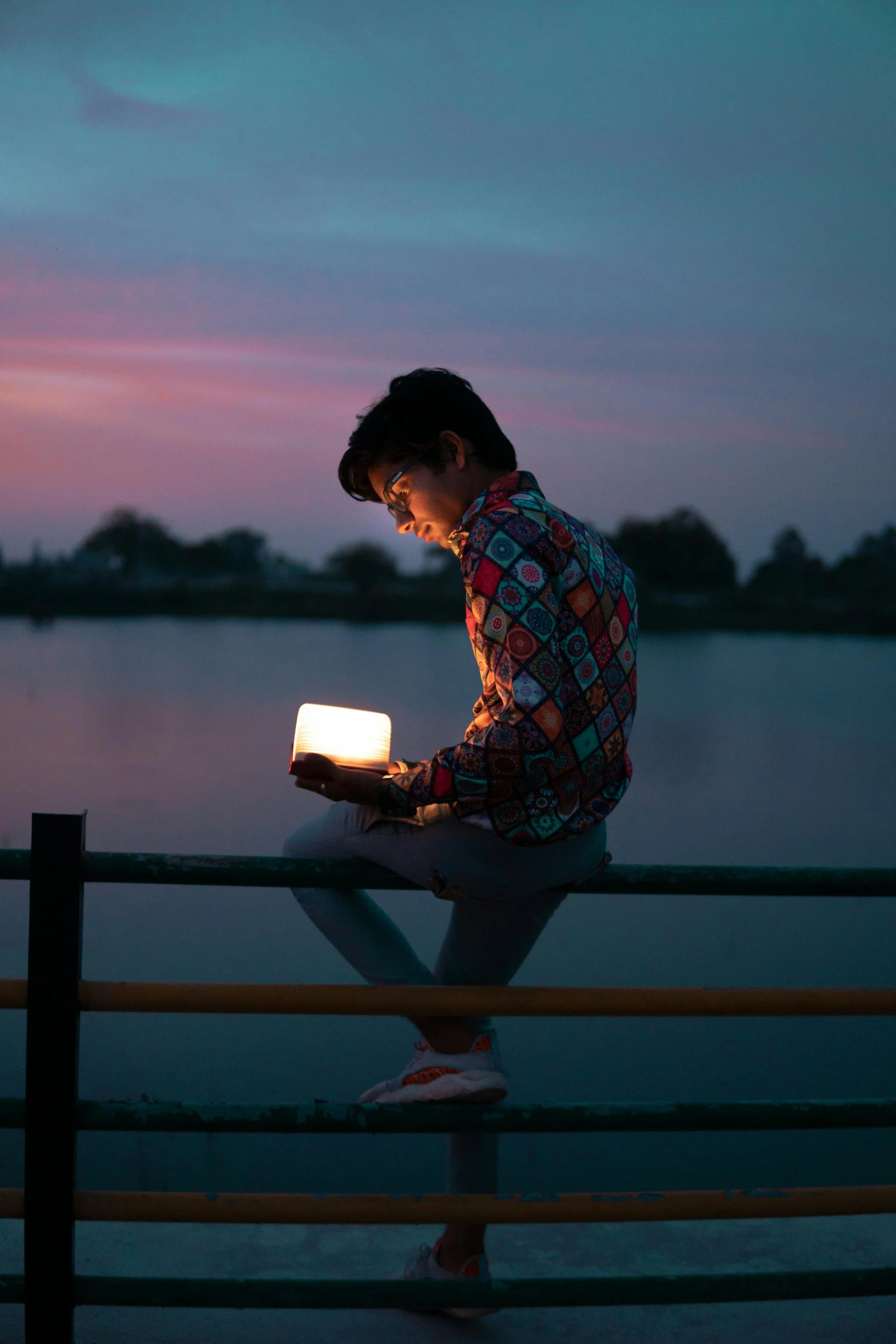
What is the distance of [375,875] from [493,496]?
49 centimetres

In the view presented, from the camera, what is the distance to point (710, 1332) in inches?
67.7

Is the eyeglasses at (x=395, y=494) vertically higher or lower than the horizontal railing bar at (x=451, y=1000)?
higher

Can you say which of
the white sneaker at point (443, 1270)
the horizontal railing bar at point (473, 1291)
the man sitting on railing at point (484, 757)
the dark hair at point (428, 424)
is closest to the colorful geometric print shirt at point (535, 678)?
the man sitting on railing at point (484, 757)

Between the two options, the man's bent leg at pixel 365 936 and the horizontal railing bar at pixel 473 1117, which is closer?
the horizontal railing bar at pixel 473 1117

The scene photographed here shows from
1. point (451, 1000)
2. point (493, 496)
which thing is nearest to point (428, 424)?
point (493, 496)

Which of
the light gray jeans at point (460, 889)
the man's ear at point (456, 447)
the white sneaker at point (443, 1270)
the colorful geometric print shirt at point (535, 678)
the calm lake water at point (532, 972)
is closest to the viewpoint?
the colorful geometric print shirt at point (535, 678)

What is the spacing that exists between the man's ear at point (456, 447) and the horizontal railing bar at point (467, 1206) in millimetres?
934

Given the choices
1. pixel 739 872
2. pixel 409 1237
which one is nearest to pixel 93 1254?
pixel 409 1237

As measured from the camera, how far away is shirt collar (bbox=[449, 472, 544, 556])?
1412 mm

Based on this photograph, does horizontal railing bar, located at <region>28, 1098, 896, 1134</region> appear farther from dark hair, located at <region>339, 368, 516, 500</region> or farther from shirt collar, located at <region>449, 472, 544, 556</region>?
dark hair, located at <region>339, 368, 516, 500</region>

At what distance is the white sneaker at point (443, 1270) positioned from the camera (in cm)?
169

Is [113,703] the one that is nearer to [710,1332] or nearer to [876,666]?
[710,1332]

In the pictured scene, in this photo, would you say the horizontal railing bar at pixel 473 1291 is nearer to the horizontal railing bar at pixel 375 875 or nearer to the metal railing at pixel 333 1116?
the metal railing at pixel 333 1116

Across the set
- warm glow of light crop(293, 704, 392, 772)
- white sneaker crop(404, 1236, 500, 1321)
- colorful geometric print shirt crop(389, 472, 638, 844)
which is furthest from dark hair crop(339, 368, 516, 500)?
white sneaker crop(404, 1236, 500, 1321)
